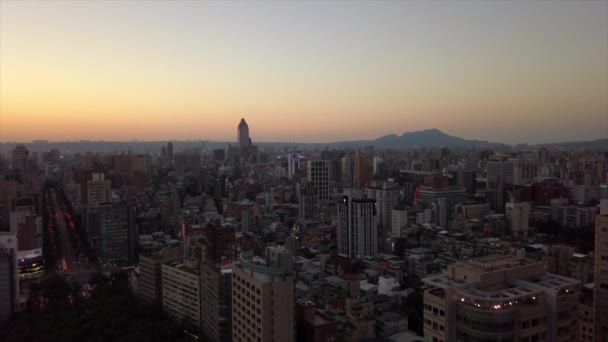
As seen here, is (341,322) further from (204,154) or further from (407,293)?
(204,154)

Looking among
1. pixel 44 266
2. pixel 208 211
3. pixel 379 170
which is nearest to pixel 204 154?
pixel 379 170

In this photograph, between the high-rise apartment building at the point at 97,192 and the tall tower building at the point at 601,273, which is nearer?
the tall tower building at the point at 601,273

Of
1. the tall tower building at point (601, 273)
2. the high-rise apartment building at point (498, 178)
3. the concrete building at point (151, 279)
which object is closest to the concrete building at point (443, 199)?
the high-rise apartment building at point (498, 178)

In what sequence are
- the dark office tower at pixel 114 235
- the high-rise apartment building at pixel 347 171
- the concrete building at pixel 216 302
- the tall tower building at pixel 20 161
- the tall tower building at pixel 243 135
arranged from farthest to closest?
the tall tower building at pixel 243 135
the tall tower building at pixel 20 161
the high-rise apartment building at pixel 347 171
the dark office tower at pixel 114 235
the concrete building at pixel 216 302

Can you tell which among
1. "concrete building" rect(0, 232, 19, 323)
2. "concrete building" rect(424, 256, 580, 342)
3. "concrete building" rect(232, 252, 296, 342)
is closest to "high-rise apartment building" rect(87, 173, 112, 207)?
"concrete building" rect(0, 232, 19, 323)

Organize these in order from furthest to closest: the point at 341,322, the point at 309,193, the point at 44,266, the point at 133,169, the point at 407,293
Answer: the point at 133,169
the point at 309,193
the point at 44,266
the point at 407,293
the point at 341,322

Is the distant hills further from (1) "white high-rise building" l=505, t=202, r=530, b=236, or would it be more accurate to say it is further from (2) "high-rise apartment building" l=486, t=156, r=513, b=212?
(1) "white high-rise building" l=505, t=202, r=530, b=236

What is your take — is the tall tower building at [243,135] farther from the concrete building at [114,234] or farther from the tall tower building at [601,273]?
the tall tower building at [601,273]
